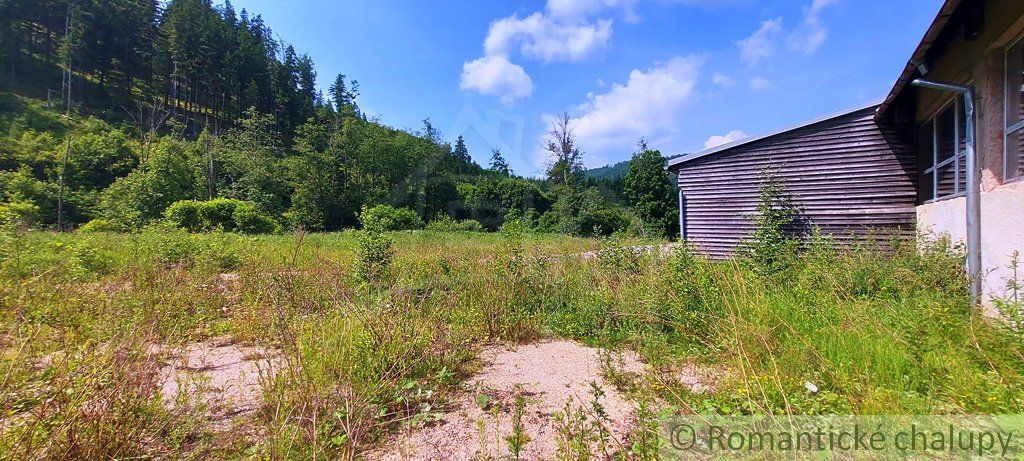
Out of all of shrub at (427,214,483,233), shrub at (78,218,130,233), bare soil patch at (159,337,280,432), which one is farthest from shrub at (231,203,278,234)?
bare soil patch at (159,337,280,432)

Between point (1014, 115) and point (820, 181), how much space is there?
4479 millimetres

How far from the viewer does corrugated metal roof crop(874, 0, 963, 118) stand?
10.5 feet

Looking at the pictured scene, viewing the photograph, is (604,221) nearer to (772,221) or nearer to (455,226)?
(455,226)

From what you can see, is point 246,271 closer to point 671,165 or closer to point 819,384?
point 819,384

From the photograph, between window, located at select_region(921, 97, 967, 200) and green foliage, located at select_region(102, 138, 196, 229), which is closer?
window, located at select_region(921, 97, 967, 200)

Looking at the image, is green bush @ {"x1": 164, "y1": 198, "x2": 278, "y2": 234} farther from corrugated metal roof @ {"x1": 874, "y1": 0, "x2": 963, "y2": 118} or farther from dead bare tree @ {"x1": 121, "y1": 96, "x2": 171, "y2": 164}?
corrugated metal roof @ {"x1": 874, "y1": 0, "x2": 963, "y2": 118}

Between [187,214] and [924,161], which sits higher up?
[924,161]

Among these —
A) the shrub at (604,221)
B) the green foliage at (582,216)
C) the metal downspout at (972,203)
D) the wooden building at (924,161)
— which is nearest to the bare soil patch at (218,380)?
the wooden building at (924,161)

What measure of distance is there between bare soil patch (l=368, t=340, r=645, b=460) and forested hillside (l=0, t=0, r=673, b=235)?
59.3 ft

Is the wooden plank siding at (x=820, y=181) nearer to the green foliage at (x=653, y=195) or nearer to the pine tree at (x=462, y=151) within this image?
the green foliage at (x=653, y=195)

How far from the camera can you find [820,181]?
7676mm

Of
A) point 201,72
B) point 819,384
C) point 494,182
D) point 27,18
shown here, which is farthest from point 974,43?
point 27,18

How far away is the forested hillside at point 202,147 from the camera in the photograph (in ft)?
64.5

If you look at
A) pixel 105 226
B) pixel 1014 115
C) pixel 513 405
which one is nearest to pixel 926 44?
pixel 1014 115
